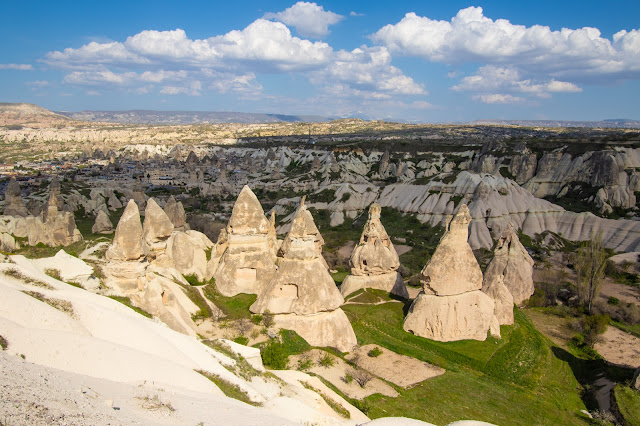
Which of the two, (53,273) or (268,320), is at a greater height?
(53,273)

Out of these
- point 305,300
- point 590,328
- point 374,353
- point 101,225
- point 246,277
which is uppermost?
point 305,300

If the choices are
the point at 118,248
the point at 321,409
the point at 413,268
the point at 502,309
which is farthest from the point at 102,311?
the point at 413,268

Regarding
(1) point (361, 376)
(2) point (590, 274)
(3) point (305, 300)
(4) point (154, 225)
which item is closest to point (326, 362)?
(1) point (361, 376)

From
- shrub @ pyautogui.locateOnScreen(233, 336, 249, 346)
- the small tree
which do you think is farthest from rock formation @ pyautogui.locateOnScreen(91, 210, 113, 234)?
the small tree

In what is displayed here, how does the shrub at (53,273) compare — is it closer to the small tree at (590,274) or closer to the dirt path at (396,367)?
the dirt path at (396,367)

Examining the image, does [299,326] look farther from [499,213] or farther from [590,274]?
[499,213]
